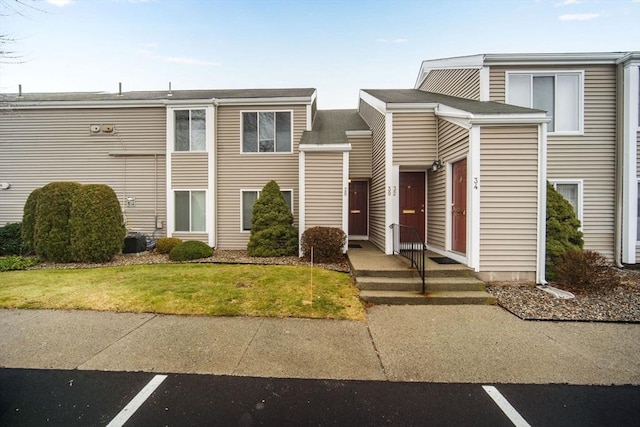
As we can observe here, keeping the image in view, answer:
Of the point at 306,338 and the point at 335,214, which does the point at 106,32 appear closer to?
the point at 335,214

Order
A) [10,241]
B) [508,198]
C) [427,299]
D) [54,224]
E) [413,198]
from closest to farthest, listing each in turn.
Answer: [427,299] → [508,198] → [54,224] → [413,198] → [10,241]

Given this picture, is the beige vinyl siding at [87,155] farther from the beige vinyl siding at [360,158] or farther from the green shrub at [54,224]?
the beige vinyl siding at [360,158]

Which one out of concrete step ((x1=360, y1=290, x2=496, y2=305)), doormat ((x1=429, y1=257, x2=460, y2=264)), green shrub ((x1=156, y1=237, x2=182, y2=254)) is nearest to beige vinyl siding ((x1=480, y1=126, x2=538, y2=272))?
doormat ((x1=429, y1=257, x2=460, y2=264))

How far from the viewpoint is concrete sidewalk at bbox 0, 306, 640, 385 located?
3.08m

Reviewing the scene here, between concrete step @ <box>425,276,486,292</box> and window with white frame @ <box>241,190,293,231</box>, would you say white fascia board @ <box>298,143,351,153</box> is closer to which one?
window with white frame @ <box>241,190,293,231</box>

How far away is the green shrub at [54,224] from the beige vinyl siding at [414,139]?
9870 mm

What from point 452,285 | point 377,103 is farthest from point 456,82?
point 452,285

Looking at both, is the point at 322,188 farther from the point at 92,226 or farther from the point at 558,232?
the point at 92,226

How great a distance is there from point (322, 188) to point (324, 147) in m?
1.31

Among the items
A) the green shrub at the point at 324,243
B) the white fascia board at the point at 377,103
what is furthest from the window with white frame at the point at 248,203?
the white fascia board at the point at 377,103

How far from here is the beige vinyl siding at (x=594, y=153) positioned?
838 cm

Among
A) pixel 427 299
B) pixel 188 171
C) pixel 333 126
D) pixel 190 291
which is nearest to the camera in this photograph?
pixel 427 299

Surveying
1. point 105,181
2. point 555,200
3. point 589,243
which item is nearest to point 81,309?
point 105,181

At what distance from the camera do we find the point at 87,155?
10945mm
